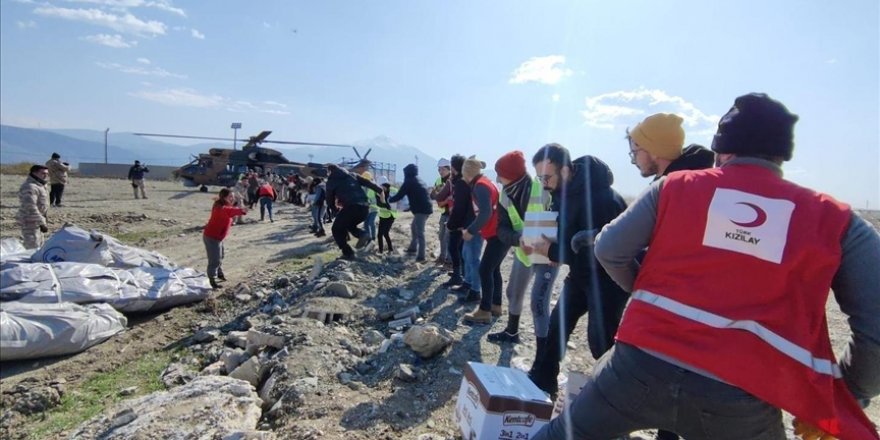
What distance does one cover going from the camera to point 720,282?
1.37 m

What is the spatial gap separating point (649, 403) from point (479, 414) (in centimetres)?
98

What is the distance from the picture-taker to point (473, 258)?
6.01 meters

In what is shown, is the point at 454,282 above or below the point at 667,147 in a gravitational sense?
below

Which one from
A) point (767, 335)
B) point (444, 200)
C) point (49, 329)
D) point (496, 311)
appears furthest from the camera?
point (444, 200)

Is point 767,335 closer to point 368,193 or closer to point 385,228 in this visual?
point 385,228

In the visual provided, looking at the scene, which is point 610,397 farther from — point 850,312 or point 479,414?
point 479,414

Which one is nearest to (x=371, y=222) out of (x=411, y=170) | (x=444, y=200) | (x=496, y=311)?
(x=411, y=170)

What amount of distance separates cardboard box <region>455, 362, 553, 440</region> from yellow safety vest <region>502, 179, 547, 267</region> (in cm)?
139

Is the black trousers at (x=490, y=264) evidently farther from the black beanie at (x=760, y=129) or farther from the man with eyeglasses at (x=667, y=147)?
the black beanie at (x=760, y=129)

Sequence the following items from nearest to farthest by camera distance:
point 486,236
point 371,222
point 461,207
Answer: point 486,236 → point 461,207 → point 371,222

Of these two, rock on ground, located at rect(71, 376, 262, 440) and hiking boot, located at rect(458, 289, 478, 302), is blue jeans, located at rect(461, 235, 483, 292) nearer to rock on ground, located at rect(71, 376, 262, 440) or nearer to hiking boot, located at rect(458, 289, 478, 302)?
hiking boot, located at rect(458, 289, 478, 302)

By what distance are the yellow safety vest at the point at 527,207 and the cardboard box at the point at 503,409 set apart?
1.39 metres

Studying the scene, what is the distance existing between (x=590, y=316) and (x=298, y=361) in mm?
2341

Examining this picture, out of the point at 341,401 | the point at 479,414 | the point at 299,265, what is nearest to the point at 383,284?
the point at 299,265
